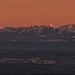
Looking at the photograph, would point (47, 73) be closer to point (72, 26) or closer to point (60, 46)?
point (60, 46)

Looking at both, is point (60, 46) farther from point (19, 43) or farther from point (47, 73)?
point (47, 73)

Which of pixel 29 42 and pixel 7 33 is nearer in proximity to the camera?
pixel 29 42

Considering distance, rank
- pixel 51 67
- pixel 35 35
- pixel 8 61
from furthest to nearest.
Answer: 1. pixel 35 35
2. pixel 8 61
3. pixel 51 67

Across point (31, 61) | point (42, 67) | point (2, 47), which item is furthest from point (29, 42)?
point (42, 67)

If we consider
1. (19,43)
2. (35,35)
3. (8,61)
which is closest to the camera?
(8,61)

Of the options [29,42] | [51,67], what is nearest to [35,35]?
[29,42]

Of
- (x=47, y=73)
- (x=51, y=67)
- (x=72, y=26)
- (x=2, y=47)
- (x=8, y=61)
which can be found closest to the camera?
(x=47, y=73)
